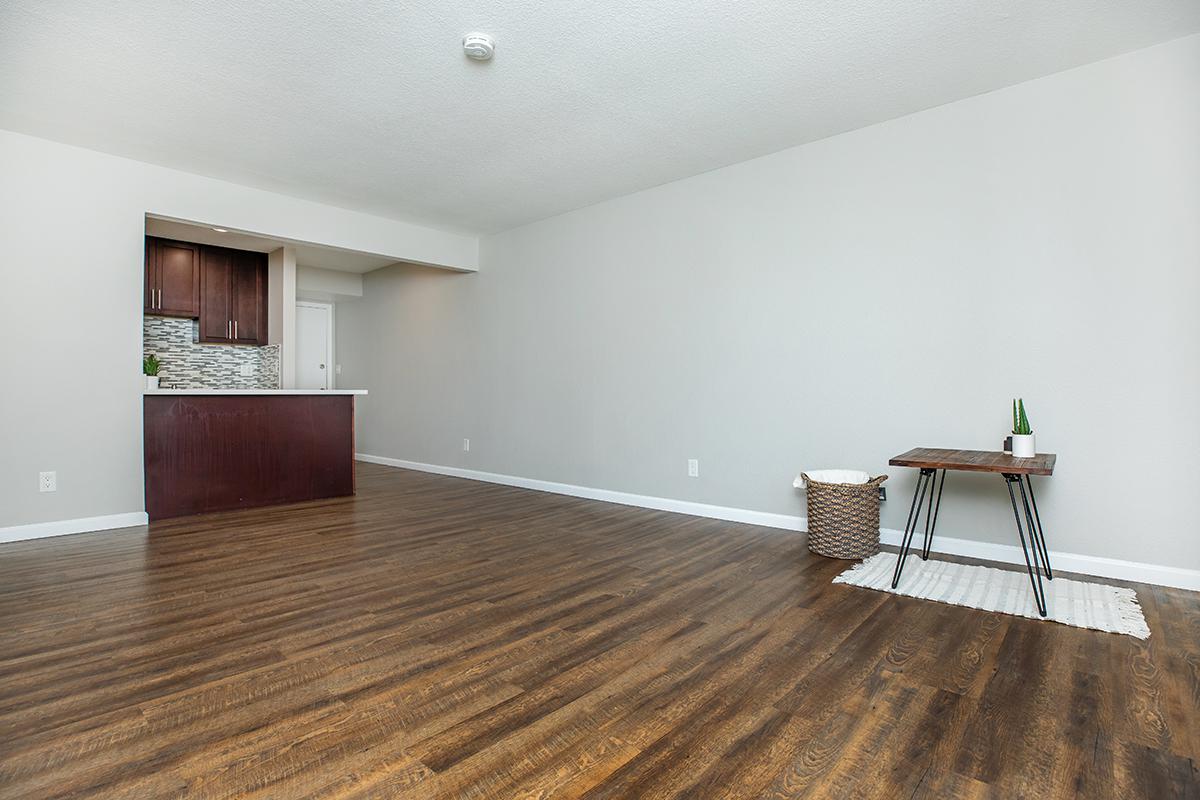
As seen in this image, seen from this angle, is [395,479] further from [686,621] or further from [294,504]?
[686,621]

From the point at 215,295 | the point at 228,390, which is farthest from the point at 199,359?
the point at 228,390

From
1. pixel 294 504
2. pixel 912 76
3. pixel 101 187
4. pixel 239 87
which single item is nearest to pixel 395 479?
pixel 294 504

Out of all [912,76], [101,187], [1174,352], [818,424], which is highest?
[912,76]

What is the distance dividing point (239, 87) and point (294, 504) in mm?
3002

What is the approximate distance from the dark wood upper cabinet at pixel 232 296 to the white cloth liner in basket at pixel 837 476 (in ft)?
17.6

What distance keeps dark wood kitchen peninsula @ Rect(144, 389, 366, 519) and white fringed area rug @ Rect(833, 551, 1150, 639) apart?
4.04 m

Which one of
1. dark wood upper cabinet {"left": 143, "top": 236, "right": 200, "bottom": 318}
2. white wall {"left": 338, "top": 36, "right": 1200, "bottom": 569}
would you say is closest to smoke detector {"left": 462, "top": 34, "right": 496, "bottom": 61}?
white wall {"left": 338, "top": 36, "right": 1200, "bottom": 569}

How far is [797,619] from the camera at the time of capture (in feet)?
7.73

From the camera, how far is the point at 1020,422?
9.32 ft

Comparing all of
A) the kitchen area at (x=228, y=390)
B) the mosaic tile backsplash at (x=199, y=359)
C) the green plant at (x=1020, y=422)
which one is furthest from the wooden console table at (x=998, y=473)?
the mosaic tile backsplash at (x=199, y=359)

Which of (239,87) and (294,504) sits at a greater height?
(239,87)

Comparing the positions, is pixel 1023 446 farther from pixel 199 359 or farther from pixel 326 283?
pixel 326 283

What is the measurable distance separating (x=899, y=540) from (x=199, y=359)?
20.4 feet

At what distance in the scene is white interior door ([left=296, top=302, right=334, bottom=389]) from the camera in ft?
25.2
